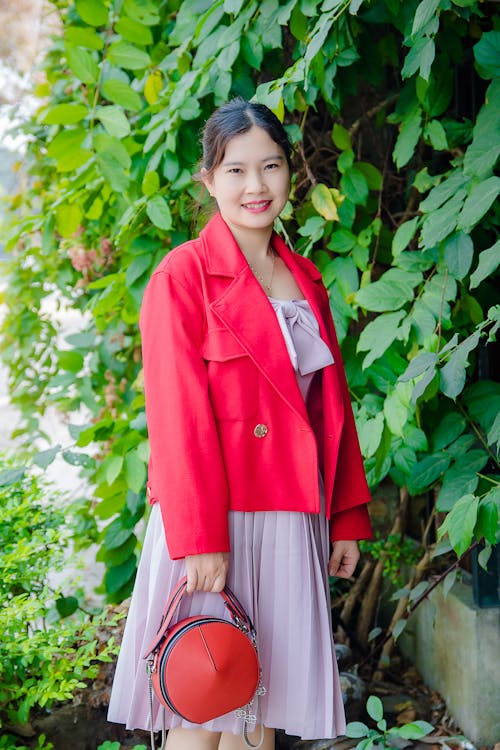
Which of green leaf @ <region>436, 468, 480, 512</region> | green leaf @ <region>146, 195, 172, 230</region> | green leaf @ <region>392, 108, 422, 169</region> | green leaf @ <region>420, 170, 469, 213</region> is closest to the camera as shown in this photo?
green leaf @ <region>420, 170, 469, 213</region>

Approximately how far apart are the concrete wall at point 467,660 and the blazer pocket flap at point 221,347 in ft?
4.03

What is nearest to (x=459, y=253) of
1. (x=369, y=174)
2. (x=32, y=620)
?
(x=369, y=174)

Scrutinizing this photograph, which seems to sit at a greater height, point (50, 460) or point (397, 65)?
point (397, 65)

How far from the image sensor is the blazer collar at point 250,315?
1.59m

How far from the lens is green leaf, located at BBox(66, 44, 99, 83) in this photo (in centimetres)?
239

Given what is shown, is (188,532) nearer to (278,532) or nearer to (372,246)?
(278,532)

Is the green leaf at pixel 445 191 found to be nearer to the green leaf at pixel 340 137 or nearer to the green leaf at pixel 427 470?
the green leaf at pixel 340 137

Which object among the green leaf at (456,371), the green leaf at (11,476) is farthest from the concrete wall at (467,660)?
the green leaf at (11,476)

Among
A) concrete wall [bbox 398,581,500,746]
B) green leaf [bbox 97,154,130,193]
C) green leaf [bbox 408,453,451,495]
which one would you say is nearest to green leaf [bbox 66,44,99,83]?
green leaf [bbox 97,154,130,193]

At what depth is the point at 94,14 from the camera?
8.13 ft

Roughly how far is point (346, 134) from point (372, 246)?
37 centimetres

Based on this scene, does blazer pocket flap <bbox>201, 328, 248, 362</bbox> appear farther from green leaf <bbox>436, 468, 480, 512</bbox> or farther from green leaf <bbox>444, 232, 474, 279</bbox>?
green leaf <bbox>436, 468, 480, 512</bbox>

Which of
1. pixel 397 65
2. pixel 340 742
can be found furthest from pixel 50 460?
pixel 397 65

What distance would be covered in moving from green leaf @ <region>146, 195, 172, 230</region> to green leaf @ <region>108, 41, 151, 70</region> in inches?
16.2
